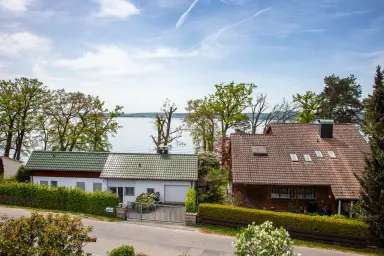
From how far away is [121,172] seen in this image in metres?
29.5

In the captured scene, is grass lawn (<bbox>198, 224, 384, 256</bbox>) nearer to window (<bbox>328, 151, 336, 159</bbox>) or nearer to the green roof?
the green roof

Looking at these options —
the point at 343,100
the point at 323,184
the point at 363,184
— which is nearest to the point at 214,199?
the point at 323,184

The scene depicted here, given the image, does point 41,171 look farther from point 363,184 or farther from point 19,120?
point 363,184

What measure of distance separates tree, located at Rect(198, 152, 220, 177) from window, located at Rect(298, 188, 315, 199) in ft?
29.8

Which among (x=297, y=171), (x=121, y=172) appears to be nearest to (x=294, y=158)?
(x=297, y=171)

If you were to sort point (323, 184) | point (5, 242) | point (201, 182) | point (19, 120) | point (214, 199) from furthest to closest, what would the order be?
1. point (19, 120)
2. point (201, 182)
3. point (214, 199)
4. point (323, 184)
5. point (5, 242)

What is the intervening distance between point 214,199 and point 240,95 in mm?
19489

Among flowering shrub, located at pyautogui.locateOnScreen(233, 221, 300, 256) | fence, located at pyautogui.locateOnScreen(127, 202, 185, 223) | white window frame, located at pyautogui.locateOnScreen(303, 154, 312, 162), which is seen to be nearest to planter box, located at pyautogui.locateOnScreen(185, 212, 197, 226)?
fence, located at pyautogui.locateOnScreen(127, 202, 185, 223)

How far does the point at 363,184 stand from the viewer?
21438 mm

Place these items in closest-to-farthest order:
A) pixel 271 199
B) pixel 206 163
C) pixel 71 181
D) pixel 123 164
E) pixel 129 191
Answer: pixel 271 199 < pixel 129 191 < pixel 123 164 < pixel 71 181 < pixel 206 163

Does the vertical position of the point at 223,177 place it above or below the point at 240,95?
below

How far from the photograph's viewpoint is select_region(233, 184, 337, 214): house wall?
2703 centimetres

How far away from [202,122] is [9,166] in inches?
997

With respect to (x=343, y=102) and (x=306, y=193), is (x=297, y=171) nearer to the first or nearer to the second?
(x=306, y=193)
